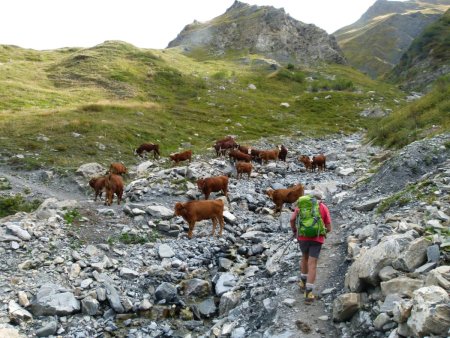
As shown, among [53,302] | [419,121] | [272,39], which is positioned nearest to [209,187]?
[53,302]

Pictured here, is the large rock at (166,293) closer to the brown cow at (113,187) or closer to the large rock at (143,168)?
the brown cow at (113,187)

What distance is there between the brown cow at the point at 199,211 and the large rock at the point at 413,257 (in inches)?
351

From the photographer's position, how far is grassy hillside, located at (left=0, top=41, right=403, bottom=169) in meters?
31.8

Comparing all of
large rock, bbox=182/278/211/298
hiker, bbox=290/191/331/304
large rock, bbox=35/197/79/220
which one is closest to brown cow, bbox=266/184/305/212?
large rock, bbox=182/278/211/298

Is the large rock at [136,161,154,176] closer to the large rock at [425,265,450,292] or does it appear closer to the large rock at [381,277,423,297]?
the large rock at [381,277,423,297]

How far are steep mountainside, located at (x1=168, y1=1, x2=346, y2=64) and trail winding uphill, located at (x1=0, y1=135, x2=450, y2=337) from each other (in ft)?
321

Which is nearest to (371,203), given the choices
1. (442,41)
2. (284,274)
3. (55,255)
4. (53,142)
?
(284,274)

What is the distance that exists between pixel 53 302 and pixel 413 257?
8829mm

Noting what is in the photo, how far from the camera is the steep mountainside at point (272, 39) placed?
113562 millimetres

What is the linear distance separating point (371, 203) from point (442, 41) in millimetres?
97537

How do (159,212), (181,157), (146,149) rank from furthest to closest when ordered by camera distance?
1. (146,149)
2. (181,157)
3. (159,212)

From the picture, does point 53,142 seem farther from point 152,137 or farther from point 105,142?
point 152,137

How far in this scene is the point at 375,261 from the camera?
8688 millimetres

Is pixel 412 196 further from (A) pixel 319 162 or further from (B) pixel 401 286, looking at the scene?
(A) pixel 319 162
